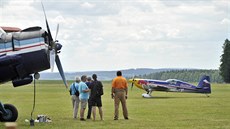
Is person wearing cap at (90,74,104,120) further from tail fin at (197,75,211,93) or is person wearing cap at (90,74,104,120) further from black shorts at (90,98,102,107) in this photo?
tail fin at (197,75,211,93)

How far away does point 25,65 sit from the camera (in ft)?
49.0

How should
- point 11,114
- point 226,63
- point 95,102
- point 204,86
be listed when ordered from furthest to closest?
point 226,63, point 204,86, point 95,102, point 11,114

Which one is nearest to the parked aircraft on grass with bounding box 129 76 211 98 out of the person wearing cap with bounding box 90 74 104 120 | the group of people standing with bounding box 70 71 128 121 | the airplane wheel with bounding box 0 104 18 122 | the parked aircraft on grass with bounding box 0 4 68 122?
the group of people standing with bounding box 70 71 128 121

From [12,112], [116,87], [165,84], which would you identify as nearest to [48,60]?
[12,112]

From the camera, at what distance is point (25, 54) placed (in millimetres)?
14945

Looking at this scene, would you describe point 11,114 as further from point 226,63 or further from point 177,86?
point 226,63

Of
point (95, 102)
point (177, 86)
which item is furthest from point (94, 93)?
point (177, 86)

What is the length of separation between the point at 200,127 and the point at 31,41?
17.0ft

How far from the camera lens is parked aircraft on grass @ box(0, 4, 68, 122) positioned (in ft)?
48.5

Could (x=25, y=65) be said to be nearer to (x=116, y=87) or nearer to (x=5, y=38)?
(x=5, y=38)

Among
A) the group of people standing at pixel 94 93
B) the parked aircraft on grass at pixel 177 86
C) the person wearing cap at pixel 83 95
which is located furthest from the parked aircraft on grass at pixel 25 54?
the parked aircraft on grass at pixel 177 86

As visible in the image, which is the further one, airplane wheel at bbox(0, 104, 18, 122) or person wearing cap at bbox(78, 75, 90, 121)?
person wearing cap at bbox(78, 75, 90, 121)

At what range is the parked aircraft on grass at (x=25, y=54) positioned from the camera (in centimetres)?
1479

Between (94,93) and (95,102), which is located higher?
(94,93)
